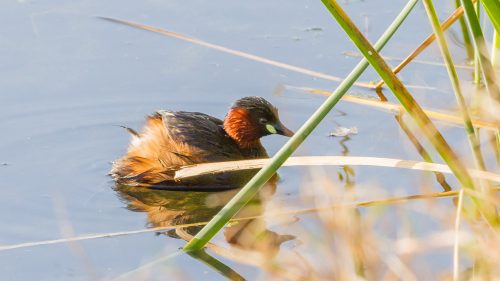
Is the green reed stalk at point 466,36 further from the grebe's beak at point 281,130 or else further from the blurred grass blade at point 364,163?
the grebe's beak at point 281,130

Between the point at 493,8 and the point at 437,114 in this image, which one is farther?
the point at 437,114

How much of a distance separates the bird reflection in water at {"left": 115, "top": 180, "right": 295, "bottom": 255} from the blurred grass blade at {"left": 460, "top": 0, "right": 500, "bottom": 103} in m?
1.12

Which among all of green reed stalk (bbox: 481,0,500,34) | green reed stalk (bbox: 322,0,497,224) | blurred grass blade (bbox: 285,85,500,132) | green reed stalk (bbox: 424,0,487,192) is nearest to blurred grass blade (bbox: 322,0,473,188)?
green reed stalk (bbox: 322,0,497,224)

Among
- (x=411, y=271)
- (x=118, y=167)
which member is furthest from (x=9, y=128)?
(x=411, y=271)

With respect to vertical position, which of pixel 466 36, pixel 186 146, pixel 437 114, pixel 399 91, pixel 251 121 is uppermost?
pixel 466 36

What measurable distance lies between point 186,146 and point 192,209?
1.71ft

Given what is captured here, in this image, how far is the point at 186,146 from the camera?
598 centimetres

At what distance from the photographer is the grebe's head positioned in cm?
624

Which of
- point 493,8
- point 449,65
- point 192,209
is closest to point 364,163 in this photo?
point 449,65

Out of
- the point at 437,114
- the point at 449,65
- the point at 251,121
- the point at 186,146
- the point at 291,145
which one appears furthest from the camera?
the point at 251,121

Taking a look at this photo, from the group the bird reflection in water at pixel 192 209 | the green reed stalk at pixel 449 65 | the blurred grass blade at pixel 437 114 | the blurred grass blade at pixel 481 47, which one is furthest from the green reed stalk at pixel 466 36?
the bird reflection in water at pixel 192 209

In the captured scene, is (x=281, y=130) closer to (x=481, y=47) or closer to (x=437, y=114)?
(x=437, y=114)

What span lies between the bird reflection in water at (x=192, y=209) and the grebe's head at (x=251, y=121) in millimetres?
481

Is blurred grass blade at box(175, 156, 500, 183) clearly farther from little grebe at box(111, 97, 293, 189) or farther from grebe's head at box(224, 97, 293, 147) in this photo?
grebe's head at box(224, 97, 293, 147)
